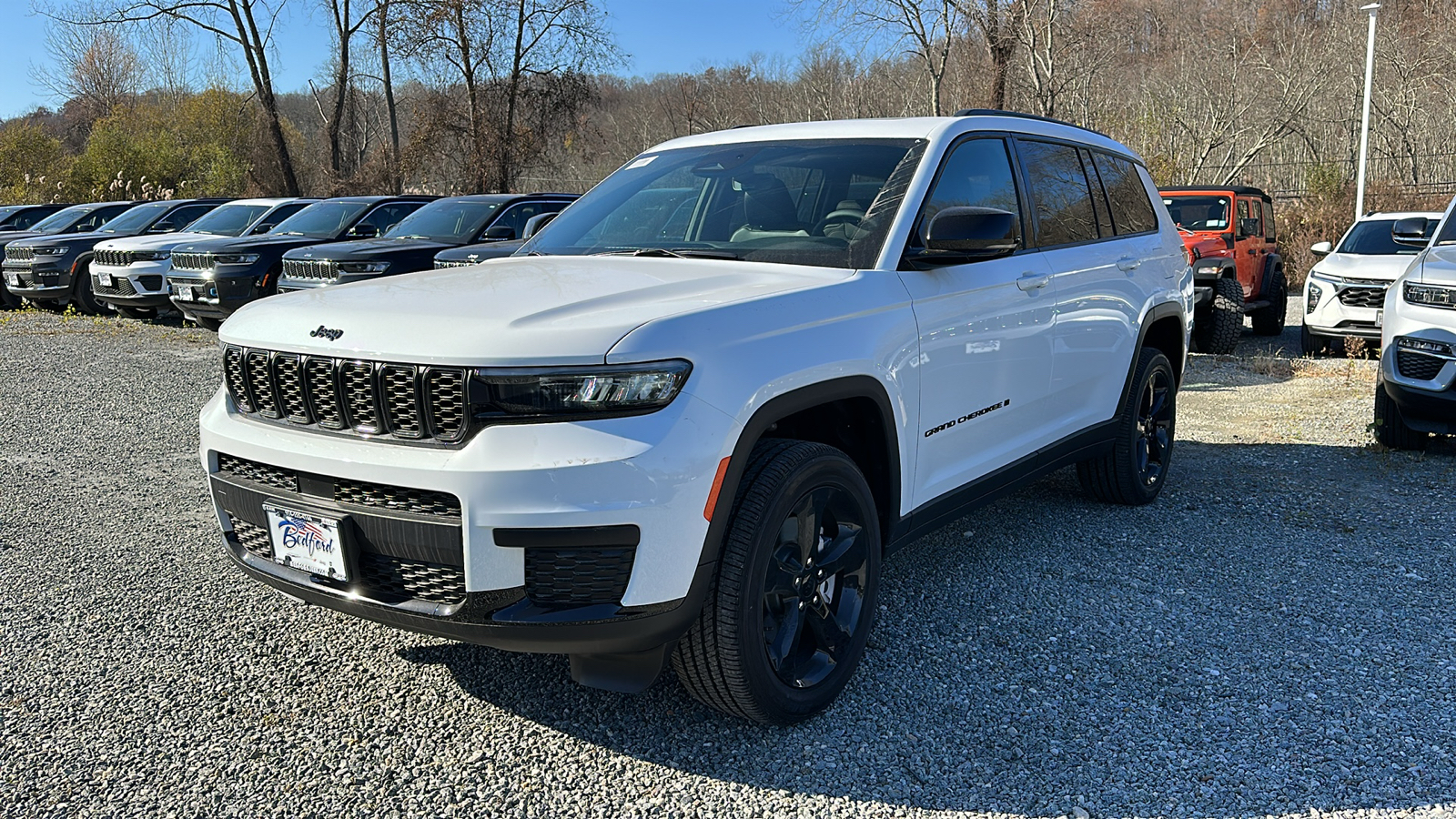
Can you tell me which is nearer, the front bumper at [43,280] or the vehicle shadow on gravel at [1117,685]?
the vehicle shadow on gravel at [1117,685]

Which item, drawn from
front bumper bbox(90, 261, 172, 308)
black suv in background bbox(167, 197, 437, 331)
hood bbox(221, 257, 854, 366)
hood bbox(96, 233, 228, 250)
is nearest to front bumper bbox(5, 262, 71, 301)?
hood bbox(96, 233, 228, 250)

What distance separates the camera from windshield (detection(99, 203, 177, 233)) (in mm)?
16500

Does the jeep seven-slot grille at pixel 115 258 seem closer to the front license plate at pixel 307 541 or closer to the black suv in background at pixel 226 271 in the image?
the black suv in background at pixel 226 271

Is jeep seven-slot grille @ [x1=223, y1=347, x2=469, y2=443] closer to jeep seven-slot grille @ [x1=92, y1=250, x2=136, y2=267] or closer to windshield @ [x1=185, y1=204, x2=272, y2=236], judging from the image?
jeep seven-slot grille @ [x1=92, y1=250, x2=136, y2=267]

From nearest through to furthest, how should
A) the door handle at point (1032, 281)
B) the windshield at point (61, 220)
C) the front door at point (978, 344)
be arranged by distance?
the front door at point (978, 344) < the door handle at point (1032, 281) < the windshield at point (61, 220)

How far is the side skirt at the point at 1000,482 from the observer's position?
3.60m

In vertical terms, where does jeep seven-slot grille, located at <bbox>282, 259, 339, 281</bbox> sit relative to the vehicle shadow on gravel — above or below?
above

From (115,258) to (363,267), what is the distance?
4791 mm

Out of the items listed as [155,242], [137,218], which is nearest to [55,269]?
[137,218]

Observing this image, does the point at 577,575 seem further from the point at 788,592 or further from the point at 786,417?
the point at 786,417

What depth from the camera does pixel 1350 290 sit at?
36.0 feet

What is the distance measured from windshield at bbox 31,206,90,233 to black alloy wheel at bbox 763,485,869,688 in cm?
1790

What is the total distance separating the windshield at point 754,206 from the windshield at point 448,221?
744 cm

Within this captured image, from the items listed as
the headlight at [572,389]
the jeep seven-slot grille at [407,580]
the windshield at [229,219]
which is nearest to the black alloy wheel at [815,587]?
the headlight at [572,389]
